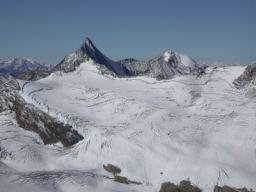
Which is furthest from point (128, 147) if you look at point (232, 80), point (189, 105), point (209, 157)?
point (232, 80)

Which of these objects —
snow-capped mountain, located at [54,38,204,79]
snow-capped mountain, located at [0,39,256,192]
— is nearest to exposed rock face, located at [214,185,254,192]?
snow-capped mountain, located at [0,39,256,192]

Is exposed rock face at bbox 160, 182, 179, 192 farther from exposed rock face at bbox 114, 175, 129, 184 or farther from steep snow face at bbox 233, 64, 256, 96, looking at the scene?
steep snow face at bbox 233, 64, 256, 96

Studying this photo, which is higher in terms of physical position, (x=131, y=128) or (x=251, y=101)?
(x=251, y=101)

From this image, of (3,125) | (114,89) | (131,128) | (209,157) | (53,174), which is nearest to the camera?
(53,174)

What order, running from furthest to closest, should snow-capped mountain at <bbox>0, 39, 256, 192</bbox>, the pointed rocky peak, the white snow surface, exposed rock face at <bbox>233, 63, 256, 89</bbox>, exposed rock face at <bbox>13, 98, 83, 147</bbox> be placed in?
the pointed rocky peak
exposed rock face at <bbox>233, 63, 256, 89</bbox>
exposed rock face at <bbox>13, 98, 83, 147</bbox>
the white snow surface
snow-capped mountain at <bbox>0, 39, 256, 192</bbox>

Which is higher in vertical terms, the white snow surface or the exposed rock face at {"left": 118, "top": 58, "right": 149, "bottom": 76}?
the exposed rock face at {"left": 118, "top": 58, "right": 149, "bottom": 76}

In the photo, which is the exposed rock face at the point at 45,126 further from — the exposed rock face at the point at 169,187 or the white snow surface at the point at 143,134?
the exposed rock face at the point at 169,187

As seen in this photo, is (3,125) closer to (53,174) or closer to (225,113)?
(53,174)
